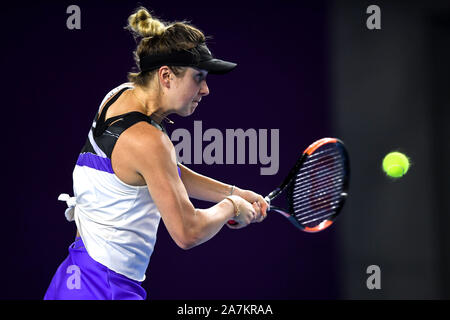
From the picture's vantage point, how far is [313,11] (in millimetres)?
3031

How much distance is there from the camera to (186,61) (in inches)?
63.4

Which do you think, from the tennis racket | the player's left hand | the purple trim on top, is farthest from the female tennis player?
the tennis racket

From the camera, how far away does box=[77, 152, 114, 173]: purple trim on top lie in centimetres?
150

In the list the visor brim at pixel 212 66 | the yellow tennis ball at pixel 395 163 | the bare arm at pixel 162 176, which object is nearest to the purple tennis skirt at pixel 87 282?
the bare arm at pixel 162 176

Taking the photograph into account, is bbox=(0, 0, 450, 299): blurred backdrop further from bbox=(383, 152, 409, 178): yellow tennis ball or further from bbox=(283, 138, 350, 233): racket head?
bbox=(283, 138, 350, 233): racket head

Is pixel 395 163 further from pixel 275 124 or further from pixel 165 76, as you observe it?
pixel 165 76

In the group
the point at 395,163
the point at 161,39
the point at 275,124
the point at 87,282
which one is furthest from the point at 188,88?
the point at 395,163

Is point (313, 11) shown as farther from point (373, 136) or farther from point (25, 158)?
point (25, 158)

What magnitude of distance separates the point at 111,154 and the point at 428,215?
2.24 metres

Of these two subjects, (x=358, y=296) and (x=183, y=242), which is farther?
(x=358, y=296)

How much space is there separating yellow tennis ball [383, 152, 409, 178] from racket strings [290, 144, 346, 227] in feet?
2.57
